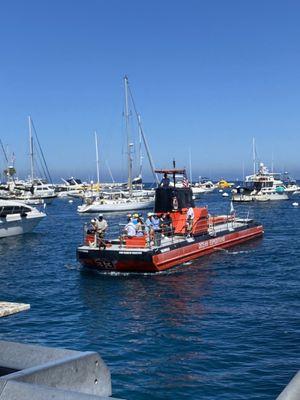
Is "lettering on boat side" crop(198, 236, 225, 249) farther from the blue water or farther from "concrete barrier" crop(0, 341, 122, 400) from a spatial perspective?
"concrete barrier" crop(0, 341, 122, 400)

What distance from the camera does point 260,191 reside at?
9081 centimetres

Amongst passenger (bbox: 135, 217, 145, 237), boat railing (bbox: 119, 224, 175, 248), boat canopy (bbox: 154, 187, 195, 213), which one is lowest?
boat railing (bbox: 119, 224, 175, 248)

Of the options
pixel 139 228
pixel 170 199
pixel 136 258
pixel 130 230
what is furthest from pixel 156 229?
pixel 170 199

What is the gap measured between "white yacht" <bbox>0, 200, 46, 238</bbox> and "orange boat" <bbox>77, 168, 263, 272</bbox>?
14767mm

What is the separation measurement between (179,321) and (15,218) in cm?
2787

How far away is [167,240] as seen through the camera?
86.4 feet

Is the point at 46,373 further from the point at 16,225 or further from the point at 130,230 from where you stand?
the point at 16,225

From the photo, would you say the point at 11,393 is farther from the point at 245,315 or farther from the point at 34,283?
the point at 34,283

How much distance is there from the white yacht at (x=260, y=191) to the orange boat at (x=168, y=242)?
55111 mm

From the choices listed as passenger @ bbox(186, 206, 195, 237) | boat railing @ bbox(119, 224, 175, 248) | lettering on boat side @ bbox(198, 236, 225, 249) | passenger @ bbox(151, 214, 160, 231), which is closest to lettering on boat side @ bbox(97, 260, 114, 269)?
boat railing @ bbox(119, 224, 175, 248)

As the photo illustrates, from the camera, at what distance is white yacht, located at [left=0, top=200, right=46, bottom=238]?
132ft

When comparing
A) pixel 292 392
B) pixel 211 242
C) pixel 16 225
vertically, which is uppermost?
pixel 292 392

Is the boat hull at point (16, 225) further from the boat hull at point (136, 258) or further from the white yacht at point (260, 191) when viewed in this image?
the white yacht at point (260, 191)

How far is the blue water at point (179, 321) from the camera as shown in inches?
445
